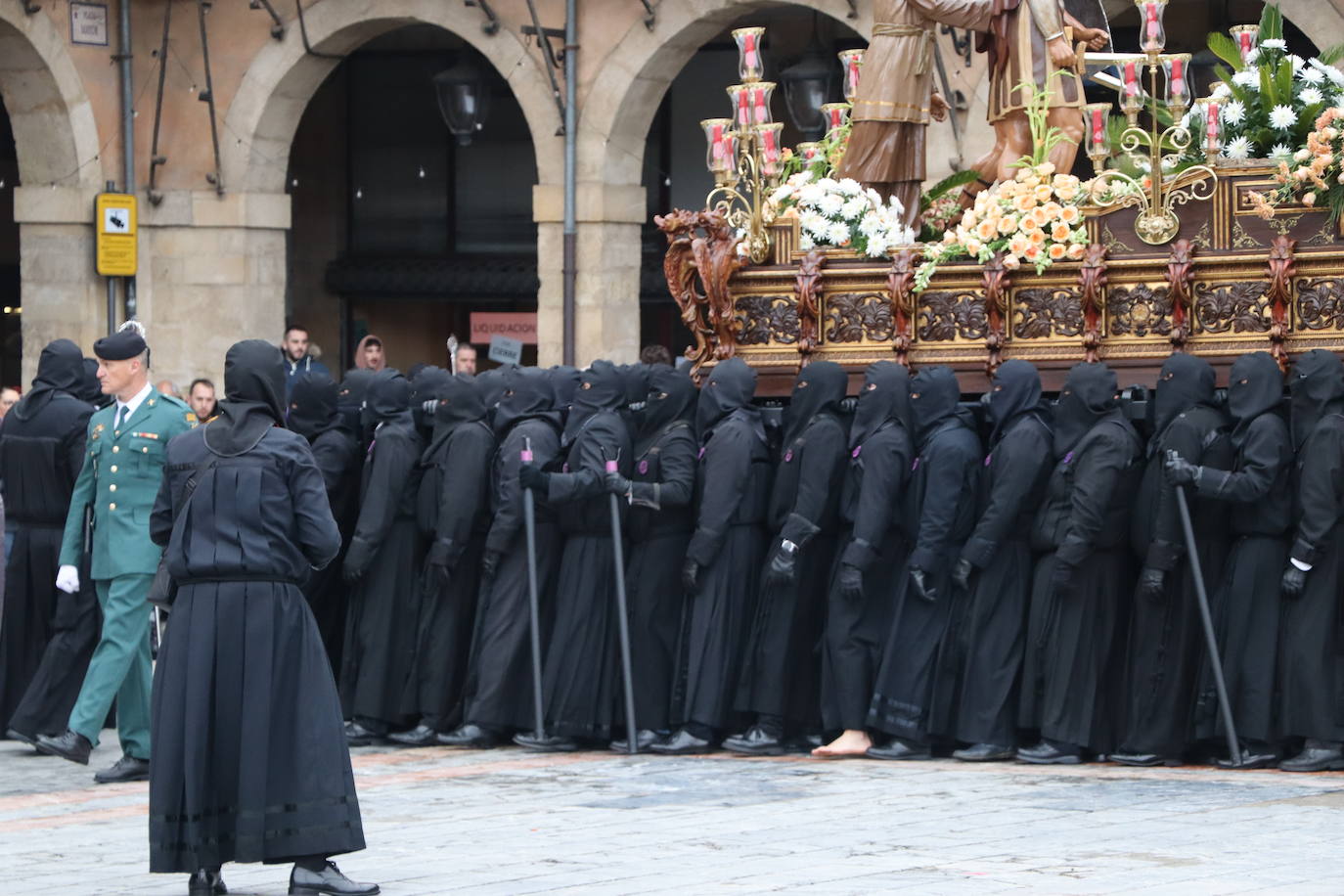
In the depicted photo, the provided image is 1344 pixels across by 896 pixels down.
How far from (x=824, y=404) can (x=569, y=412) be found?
51.2 inches

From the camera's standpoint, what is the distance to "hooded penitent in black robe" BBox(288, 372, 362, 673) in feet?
39.5

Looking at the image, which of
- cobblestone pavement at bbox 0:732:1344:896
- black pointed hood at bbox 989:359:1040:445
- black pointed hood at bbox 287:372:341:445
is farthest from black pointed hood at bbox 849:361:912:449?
black pointed hood at bbox 287:372:341:445

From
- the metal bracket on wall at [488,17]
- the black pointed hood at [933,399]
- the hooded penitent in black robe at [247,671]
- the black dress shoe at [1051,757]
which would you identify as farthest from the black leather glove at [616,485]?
the metal bracket on wall at [488,17]

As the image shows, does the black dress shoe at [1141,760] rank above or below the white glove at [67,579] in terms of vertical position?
below

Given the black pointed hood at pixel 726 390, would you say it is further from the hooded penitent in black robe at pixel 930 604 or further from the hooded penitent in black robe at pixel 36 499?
the hooded penitent in black robe at pixel 36 499

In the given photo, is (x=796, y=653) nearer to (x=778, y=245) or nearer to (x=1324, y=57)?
(x=778, y=245)

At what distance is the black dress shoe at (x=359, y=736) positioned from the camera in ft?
38.8

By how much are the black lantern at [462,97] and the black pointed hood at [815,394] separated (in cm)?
952

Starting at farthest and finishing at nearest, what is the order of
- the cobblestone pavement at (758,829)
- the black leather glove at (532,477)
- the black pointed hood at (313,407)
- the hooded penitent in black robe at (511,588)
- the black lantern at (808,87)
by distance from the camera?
the black lantern at (808,87) → the black pointed hood at (313,407) → the hooded penitent in black robe at (511,588) → the black leather glove at (532,477) → the cobblestone pavement at (758,829)

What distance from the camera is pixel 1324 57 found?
12711 mm

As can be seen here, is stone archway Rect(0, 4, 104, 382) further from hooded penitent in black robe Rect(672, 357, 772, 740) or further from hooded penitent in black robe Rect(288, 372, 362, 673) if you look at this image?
hooded penitent in black robe Rect(672, 357, 772, 740)

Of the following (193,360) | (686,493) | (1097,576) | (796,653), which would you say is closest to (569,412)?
(686,493)

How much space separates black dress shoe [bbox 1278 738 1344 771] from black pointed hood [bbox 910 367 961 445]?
6.98ft

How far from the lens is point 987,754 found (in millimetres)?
10766
